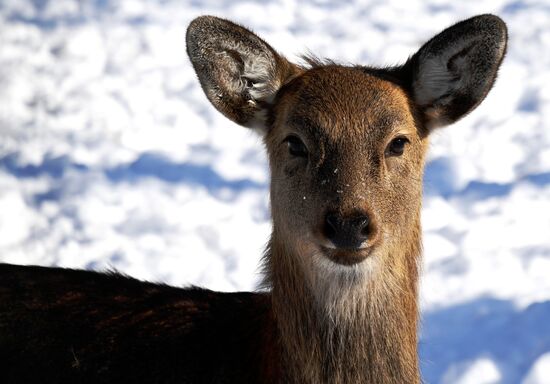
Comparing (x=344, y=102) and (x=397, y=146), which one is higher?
(x=344, y=102)

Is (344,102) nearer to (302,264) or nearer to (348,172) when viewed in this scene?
(348,172)

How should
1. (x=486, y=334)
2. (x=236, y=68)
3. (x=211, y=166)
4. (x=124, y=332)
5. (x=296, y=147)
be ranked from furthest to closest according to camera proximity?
(x=211, y=166) → (x=486, y=334) → (x=124, y=332) → (x=236, y=68) → (x=296, y=147)

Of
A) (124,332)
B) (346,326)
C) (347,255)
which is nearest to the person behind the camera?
(347,255)

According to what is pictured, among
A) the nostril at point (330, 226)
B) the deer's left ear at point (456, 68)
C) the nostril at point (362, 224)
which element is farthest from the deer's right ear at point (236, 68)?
the nostril at point (362, 224)

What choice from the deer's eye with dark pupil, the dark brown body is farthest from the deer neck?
the deer's eye with dark pupil

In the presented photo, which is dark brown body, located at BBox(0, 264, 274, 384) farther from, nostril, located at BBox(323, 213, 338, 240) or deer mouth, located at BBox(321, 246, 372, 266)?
nostril, located at BBox(323, 213, 338, 240)

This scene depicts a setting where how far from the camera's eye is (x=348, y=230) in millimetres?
4891

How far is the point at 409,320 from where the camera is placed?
549cm

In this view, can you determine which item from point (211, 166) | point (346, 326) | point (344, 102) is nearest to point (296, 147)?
point (344, 102)

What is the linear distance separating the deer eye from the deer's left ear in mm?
417

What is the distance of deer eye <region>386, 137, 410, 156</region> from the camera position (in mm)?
5332

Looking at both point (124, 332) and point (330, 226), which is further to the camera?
point (124, 332)

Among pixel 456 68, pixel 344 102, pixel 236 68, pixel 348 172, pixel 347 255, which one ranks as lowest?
pixel 347 255

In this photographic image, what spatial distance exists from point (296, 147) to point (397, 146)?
1.87 ft
